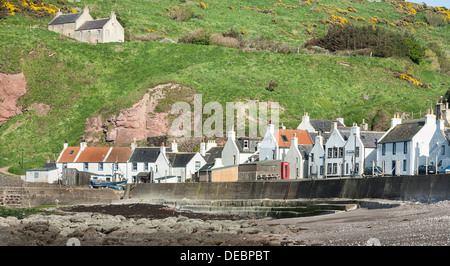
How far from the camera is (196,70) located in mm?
115000

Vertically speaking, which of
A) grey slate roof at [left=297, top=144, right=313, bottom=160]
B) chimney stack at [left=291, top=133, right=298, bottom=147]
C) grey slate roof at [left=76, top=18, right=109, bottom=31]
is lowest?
grey slate roof at [left=297, top=144, right=313, bottom=160]

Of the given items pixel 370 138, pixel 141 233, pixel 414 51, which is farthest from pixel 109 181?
pixel 414 51

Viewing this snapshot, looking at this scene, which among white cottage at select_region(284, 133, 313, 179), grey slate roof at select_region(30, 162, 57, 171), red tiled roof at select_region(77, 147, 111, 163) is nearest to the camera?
white cottage at select_region(284, 133, 313, 179)

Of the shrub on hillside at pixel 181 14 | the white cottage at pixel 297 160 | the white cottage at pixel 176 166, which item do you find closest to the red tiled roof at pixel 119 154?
the white cottage at pixel 176 166

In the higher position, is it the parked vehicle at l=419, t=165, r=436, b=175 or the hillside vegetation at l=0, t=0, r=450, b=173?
the hillside vegetation at l=0, t=0, r=450, b=173

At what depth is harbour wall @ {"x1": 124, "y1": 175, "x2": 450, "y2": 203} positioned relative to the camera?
41.3m

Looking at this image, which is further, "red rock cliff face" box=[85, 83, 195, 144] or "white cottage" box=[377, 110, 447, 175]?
"red rock cliff face" box=[85, 83, 195, 144]

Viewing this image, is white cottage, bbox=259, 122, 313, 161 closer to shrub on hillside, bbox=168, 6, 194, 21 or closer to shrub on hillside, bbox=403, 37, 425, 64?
shrub on hillside, bbox=403, 37, 425, 64

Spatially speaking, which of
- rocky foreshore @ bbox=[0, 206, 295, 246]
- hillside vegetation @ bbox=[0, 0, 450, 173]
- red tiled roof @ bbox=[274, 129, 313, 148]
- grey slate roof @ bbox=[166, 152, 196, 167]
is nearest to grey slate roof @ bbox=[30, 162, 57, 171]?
hillside vegetation @ bbox=[0, 0, 450, 173]

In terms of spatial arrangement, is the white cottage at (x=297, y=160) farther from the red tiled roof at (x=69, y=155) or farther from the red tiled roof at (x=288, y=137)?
the red tiled roof at (x=69, y=155)

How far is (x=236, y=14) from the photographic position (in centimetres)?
17175

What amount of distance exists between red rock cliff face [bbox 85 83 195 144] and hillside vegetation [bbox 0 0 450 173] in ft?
5.98
